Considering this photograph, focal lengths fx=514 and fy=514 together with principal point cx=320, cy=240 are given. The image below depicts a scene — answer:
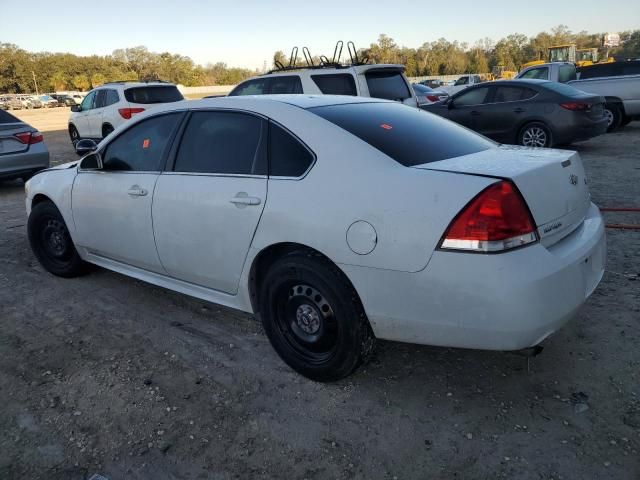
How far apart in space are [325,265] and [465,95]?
30.8 feet

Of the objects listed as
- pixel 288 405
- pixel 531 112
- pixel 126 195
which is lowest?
pixel 288 405

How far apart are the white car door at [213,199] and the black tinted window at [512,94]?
8357 millimetres

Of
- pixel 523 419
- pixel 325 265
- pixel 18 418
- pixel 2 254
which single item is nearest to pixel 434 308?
pixel 325 265

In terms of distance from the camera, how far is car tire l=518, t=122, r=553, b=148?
977 cm

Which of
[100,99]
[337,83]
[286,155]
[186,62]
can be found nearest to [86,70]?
[186,62]

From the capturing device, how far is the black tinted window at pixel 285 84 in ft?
29.8

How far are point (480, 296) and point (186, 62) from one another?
348 ft

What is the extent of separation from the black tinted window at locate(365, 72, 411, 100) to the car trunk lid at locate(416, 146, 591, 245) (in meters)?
6.09

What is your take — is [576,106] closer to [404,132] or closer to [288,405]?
[404,132]

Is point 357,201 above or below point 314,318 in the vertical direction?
above

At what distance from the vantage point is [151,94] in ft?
41.7

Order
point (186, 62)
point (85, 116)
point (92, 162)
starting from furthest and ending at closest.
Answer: point (186, 62) < point (85, 116) < point (92, 162)

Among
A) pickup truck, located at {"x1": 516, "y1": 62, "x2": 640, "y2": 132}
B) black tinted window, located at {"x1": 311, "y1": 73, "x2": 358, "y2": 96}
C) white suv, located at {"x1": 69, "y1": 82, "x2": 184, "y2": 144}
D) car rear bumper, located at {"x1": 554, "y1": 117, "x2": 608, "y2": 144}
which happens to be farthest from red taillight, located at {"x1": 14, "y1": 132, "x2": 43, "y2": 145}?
pickup truck, located at {"x1": 516, "y1": 62, "x2": 640, "y2": 132}

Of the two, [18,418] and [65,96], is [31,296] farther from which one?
[65,96]
